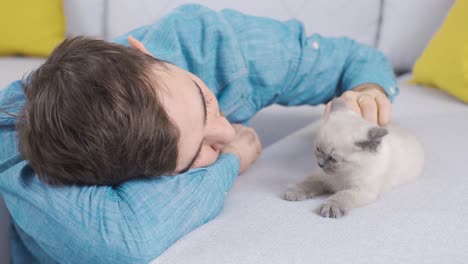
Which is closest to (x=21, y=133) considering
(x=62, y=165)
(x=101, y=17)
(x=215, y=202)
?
(x=62, y=165)

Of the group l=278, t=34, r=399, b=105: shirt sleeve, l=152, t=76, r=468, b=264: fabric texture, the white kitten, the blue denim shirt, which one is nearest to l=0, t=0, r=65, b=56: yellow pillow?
the blue denim shirt

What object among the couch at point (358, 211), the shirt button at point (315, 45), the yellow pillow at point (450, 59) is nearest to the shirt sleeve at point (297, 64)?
the shirt button at point (315, 45)

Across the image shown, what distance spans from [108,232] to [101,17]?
147 cm

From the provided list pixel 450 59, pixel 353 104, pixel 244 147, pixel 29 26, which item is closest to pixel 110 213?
pixel 244 147

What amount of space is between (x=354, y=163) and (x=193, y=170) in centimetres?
27

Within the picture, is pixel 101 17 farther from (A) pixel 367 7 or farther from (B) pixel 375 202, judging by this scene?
(B) pixel 375 202

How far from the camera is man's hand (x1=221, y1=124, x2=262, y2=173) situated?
3.34 ft

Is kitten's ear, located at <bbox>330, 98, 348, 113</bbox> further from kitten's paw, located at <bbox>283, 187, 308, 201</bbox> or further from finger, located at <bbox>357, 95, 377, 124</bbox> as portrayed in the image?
kitten's paw, located at <bbox>283, 187, 308, 201</bbox>

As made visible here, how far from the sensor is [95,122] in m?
0.72

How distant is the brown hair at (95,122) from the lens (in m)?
0.73

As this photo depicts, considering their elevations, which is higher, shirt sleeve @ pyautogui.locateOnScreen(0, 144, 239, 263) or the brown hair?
the brown hair

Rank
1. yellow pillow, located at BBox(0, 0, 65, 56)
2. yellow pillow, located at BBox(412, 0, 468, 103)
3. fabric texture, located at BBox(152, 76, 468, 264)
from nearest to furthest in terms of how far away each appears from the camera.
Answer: fabric texture, located at BBox(152, 76, 468, 264), yellow pillow, located at BBox(412, 0, 468, 103), yellow pillow, located at BBox(0, 0, 65, 56)

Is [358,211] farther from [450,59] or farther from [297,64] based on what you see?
[450,59]

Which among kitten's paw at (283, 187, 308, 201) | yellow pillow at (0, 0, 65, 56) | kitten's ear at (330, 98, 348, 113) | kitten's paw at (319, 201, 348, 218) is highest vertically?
kitten's ear at (330, 98, 348, 113)
